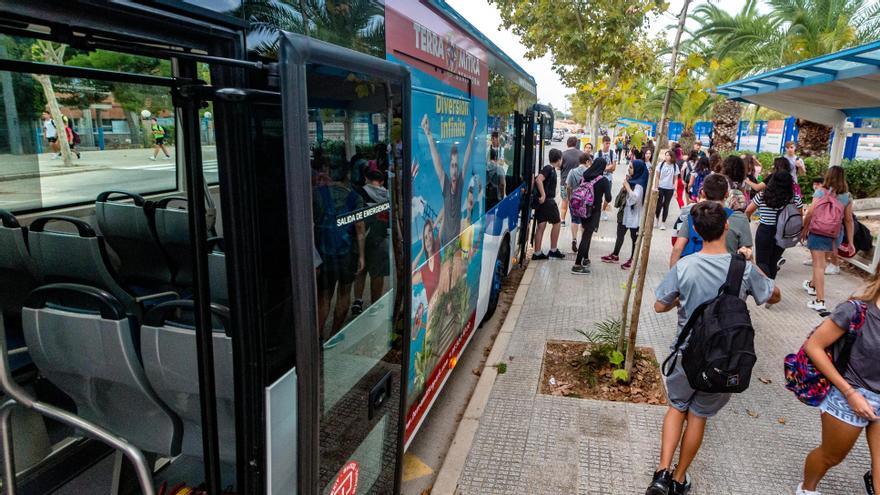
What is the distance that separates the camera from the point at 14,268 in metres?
4.27

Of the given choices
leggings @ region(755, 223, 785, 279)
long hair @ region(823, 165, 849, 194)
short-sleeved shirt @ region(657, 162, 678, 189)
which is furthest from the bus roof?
short-sleeved shirt @ region(657, 162, 678, 189)

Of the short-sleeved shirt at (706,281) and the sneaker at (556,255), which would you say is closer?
the short-sleeved shirt at (706,281)

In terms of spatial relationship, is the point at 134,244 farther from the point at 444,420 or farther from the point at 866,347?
the point at 866,347

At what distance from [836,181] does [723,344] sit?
17.2 ft

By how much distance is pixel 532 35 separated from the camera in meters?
14.8

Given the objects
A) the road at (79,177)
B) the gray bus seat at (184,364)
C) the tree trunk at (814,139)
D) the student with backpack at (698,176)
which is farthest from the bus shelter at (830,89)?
the road at (79,177)

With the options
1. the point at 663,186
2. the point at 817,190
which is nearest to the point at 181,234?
the point at 817,190

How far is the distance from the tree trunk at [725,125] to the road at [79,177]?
75.6ft

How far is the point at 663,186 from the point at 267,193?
1141 centimetres

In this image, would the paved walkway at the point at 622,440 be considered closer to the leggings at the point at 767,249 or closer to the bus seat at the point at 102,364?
the leggings at the point at 767,249

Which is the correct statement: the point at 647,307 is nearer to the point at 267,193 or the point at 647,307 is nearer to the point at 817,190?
the point at 817,190

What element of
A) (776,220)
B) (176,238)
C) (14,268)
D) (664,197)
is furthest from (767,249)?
(14,268)

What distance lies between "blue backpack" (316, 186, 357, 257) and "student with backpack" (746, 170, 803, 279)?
6168 millimetres

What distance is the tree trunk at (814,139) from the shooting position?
57.4 ft
